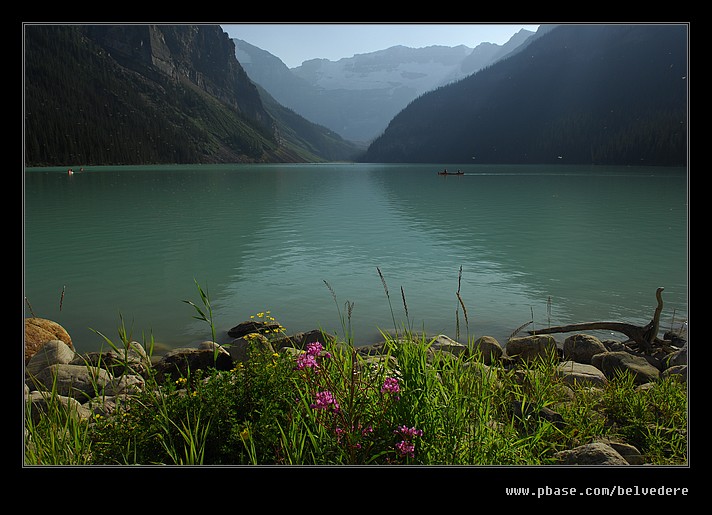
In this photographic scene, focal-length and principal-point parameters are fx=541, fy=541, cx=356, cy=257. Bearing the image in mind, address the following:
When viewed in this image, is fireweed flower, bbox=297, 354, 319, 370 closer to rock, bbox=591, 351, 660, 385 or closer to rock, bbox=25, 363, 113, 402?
rock, bbox=25, 363, 113, 402

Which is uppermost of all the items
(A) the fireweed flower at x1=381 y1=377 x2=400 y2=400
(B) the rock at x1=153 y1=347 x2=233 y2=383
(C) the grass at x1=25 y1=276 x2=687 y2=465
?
(A) the fireweed flower at x1=381 y1=377 x2=400 y2=400

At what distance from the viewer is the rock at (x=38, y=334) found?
894cm

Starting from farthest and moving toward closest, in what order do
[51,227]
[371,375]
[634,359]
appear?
[51,227]
[634,359]
[371,375]

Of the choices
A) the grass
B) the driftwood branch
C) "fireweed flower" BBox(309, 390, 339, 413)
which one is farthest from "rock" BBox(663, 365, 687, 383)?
"fireweed flower" BBox(309, 390, 339, 413)

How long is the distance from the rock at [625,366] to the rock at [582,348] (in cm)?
57

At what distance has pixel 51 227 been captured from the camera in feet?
101

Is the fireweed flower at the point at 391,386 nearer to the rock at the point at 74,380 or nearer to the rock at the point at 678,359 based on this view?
the rock at the point at 74,380

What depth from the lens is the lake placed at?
12.8 meters

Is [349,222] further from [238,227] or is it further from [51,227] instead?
[51,227]

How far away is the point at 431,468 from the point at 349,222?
107ft

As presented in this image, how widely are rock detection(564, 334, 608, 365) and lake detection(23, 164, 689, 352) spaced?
5.92 ft
